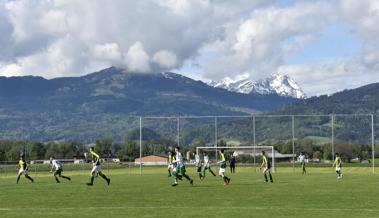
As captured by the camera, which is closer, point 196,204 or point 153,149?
point 196,204

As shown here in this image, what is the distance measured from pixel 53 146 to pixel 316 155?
69.6 metres

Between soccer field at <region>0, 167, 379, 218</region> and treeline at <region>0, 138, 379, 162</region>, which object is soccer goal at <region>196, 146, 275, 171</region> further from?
soccer field at <region>0, 167, 379, 218</region>

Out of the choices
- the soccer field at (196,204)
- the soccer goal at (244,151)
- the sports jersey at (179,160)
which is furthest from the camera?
the soccer goal at (244,151)

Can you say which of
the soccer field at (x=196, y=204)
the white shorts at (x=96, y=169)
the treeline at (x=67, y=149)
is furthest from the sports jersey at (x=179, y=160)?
the treeline at (x=67, y=149)

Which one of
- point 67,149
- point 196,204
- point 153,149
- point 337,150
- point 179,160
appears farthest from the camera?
point 67,149

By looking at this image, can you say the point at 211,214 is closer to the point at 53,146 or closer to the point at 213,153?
the point at 213,153

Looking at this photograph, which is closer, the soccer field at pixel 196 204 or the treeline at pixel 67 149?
the soccer field at pixel 196 204

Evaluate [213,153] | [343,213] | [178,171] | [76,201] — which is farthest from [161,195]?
[213,153]

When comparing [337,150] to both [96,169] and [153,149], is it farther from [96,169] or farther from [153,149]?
[96,169]

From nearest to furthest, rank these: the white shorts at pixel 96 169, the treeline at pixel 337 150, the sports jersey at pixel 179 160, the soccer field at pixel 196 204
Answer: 1. the soccer field at pixel 196 204
2. the sports jersey at pixel 179 160
3. the white shorts at pixel 96 169
4. the treeline at pixel 337 150

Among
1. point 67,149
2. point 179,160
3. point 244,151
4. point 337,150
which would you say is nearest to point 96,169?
point 179,160

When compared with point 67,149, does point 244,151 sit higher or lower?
lower

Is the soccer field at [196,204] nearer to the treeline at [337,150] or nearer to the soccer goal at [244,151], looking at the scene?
the soccer goal at [244,151]

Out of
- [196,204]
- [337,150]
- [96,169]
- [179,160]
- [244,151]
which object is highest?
[337,150]
